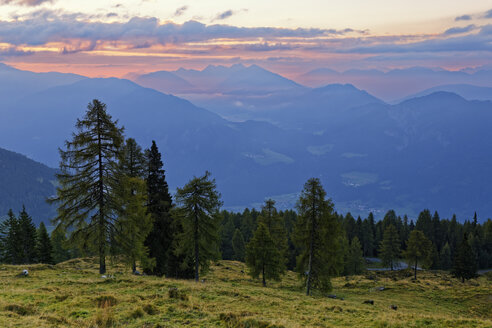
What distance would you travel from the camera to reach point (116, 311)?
1655cm

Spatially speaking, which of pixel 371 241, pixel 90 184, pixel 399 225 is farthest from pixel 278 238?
pixel 399 225

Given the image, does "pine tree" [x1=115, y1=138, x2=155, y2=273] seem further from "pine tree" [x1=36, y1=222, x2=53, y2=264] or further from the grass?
"pine tree" [x1=36, y1=222, x2=53, y2=264]

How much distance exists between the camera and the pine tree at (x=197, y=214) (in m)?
33.0

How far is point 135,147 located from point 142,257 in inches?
450

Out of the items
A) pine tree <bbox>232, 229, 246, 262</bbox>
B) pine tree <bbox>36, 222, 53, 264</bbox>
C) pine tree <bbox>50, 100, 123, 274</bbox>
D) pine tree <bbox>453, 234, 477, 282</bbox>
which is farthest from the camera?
pine tree <bbox>232, 229, 246, 262</bbox>

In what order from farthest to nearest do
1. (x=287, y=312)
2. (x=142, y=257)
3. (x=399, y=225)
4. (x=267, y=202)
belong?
(x=399, y=225)
(x=267, y=202)
(x=142, y=257)
(x=287, y=312)

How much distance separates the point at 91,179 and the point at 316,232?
21132mm

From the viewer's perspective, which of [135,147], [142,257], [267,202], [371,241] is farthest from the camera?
[371,241]

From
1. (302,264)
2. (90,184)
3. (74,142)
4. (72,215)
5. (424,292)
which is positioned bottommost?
(424,292)

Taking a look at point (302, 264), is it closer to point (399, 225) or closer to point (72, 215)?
point (72, 215)

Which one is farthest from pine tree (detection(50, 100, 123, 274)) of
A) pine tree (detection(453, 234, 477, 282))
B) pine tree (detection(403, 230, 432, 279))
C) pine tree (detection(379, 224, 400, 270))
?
pine tree (detection(379, 224, 400, 270))

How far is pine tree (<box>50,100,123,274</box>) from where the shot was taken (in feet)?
82.0

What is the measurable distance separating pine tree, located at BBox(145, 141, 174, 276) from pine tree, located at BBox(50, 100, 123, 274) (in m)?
7.98

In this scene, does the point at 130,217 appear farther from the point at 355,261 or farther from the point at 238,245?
the point at 355,261
